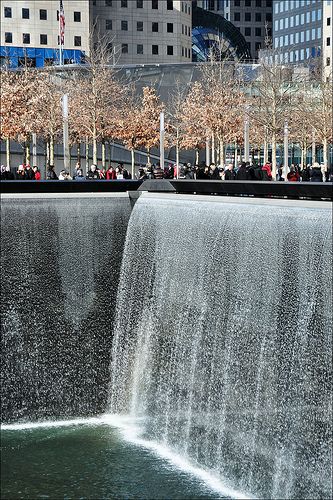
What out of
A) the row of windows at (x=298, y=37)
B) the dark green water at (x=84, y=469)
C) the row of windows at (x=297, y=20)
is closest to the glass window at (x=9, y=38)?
the row of windows at (x=298, y=37)

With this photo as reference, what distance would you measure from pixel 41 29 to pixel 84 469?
92.1 meters

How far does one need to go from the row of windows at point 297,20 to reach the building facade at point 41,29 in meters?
57.2

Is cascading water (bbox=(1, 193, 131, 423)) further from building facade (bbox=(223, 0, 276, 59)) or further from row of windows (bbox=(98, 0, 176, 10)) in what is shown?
building facade (bbox=(223, 0, 276, 59))

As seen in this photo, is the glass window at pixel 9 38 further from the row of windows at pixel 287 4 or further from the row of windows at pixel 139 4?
the row of windows at pixel 287 4

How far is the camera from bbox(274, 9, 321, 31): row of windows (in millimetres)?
151250

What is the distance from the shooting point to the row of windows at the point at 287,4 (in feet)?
510

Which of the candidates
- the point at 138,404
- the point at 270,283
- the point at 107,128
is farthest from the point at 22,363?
the point at 107,128

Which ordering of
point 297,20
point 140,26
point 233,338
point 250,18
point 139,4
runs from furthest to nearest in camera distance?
point 250,18
point 297,20
point 139,4
point 140,26
point 233,338

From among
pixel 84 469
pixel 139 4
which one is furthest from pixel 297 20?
pixel 84 469

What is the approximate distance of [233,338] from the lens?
1428 cm

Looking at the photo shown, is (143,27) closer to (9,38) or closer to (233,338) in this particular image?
(9,38)

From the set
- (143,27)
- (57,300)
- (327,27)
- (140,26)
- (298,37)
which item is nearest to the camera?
(57,300)

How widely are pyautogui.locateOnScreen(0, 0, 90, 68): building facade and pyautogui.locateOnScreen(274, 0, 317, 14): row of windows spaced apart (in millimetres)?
60060

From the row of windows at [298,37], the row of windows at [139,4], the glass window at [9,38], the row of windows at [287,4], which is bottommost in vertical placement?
the glass window at [9,38]
